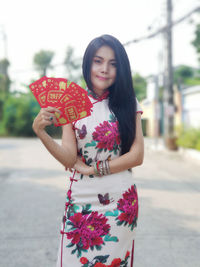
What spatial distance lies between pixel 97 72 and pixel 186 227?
3.16 m

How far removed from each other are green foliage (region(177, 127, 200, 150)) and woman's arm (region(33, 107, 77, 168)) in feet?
41.5

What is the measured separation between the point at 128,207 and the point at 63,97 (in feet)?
2.25

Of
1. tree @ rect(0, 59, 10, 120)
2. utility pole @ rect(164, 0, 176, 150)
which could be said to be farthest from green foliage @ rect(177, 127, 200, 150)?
tree @ rect(0, 59, 10, 120)

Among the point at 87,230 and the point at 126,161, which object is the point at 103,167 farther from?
the point at 87,230

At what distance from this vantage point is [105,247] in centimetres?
192

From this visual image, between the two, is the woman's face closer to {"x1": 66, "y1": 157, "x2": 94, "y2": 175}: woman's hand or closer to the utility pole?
{"x1": 66, "y1": 157, "x2": 94, "y2": 175}: woman's hand

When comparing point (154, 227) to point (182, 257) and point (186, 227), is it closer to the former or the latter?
point (186, 227)

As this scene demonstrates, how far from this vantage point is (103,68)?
77.5 inches

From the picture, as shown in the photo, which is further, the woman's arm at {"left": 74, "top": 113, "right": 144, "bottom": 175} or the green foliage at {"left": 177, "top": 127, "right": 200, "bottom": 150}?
the green foliage at {"left": 177, "top": 127, "right": 200, "bottom": 150}

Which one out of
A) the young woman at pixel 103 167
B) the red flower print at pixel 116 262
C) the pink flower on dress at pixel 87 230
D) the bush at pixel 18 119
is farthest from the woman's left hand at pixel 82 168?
the bush at pixel 18 119

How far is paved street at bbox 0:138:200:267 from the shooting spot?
359 cm

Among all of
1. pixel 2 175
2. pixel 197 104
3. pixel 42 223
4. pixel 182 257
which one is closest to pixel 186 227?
pixel 182 257

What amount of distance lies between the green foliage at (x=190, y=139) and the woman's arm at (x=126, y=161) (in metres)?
12.5

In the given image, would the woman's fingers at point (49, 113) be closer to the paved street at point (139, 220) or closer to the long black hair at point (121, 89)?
the long black hair at point (121, 89)
